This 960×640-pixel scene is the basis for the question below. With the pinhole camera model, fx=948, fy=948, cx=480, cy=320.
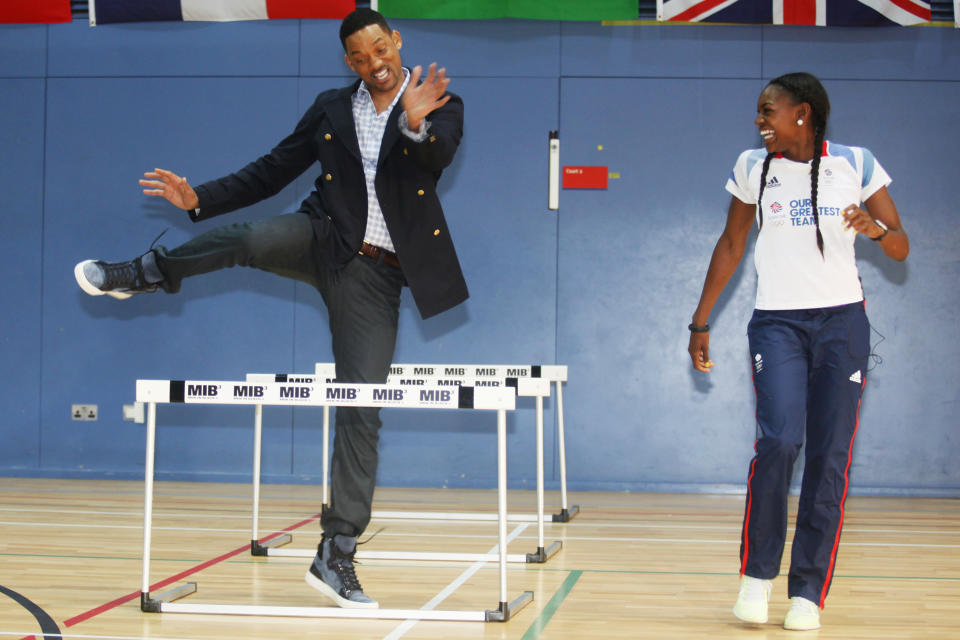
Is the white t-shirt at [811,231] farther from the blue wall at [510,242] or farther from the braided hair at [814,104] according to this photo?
the blue wall at [510,242]

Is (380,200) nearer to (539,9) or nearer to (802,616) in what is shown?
(802,616)

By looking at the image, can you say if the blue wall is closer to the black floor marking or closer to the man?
the black floor marking

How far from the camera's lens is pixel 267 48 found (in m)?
6.61

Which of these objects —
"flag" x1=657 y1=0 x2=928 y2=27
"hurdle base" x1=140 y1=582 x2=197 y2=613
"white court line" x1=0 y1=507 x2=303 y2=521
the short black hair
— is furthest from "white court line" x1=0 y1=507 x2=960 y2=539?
"flag" x1=657 y1=0 x2=928 y2=27

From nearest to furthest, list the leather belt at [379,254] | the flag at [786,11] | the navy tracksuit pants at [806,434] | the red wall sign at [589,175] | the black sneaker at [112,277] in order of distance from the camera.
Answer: the black sneaker at [112,277] < the navy tracksuit pants at [806,434] < the leather belt at [379,254] < the flag at [786,11] < the red wall sign at [589,175]

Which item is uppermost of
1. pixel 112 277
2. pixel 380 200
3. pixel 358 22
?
pixel 358 22

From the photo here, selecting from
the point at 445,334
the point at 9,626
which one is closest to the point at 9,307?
the point at 445,334

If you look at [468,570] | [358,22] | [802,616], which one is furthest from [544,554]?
[358,22]

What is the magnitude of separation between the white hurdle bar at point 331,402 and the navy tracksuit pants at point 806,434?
28.7 inches

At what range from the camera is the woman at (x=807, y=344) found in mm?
2748

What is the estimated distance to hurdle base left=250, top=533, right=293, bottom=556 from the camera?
3.99 meters

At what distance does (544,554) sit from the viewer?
391 cm

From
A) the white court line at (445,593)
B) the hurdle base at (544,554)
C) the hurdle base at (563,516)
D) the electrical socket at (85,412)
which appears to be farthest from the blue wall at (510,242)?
the hurdle base at (544,554)

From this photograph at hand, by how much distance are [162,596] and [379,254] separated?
1317mm
